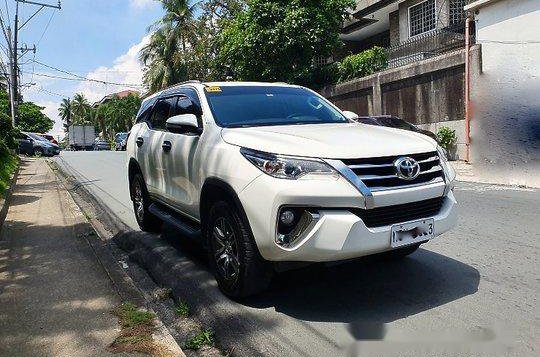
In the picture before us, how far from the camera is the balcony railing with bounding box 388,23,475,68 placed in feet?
52.1

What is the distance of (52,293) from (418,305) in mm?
3049

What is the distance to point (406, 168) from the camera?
11.2 feet

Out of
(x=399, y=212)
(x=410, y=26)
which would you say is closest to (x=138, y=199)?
(x=399, y=212)

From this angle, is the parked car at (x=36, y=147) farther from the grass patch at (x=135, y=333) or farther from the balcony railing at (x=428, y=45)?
the grass patch at (x=135, y=333)

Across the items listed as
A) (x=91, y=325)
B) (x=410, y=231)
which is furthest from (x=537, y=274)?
(x=91, y=325)

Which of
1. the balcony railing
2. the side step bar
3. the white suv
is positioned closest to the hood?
the white suv

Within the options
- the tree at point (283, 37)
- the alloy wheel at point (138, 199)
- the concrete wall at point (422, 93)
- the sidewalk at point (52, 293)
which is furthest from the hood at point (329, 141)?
the tree at point (283, 37)

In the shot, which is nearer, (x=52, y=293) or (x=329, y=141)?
(x=329, y=141)

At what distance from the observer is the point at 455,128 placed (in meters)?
13.4

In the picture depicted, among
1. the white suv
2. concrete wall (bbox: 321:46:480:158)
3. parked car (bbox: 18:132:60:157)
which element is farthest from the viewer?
parked car (bbox: 18:132:60:157)

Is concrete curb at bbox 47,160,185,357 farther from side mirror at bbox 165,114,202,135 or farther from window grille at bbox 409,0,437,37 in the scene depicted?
window grille at bbox 409,0,437,37

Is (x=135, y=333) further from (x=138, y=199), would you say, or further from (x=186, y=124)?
(x=138, y=199)

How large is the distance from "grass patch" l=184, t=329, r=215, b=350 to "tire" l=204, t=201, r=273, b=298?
0.43m

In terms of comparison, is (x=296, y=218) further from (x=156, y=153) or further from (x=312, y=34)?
(x=312, y=34)
